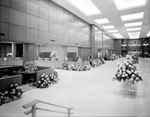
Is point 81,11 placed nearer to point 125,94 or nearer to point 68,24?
point 68,24

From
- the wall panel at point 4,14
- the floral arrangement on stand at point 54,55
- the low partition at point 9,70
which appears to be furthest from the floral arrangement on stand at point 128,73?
the floral arrangement on stand at point 54,55

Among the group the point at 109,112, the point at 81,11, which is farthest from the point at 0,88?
the point at 81,11

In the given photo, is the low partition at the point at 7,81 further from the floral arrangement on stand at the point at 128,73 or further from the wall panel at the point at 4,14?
the floral arrangement on stand at the point at 128,73

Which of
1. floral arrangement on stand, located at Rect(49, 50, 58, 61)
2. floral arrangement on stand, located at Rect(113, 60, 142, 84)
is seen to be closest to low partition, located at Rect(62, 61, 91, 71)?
floral arrangement on stand, located at Rect(49, 50, 58, 61)

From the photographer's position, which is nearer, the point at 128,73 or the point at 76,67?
the point at 128,73

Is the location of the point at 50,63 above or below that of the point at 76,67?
above

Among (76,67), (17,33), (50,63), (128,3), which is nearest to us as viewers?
(17,33)

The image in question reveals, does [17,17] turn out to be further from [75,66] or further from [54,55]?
[75,66]

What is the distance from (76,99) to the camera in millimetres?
3805

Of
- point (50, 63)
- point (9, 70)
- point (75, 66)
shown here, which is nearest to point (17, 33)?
point (9, 70)

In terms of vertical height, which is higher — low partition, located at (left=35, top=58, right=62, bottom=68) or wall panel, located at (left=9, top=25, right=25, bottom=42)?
wall panel, located at (left=9, top=25, right=25, bottom=42)

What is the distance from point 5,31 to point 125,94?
5.97m

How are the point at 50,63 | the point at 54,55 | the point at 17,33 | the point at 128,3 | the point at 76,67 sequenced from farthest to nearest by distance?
the point at 50,63 → the point at 54,55 → the point at 76,67 → the point at 128,3 → the point at 17,33

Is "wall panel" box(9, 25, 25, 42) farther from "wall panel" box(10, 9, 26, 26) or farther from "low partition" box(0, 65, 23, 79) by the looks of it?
"low partition" box(0, 65, 23, 79)
